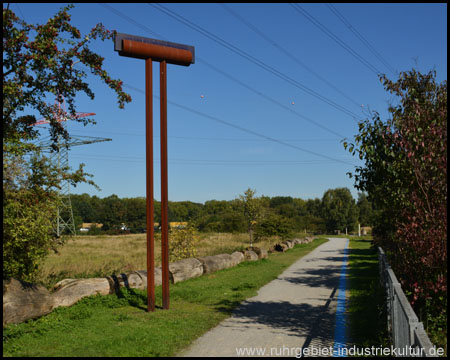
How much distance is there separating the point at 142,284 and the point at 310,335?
585cm

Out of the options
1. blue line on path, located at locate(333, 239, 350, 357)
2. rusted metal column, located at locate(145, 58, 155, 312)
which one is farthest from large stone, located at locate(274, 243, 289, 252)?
rusted metal column, located at locate(145, 58, 155, 312)

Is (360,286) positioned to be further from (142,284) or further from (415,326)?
(415,326)

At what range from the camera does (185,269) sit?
46.6ft

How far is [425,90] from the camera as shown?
279 inches

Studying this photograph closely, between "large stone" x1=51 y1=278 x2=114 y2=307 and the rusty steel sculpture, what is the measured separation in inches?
69.6

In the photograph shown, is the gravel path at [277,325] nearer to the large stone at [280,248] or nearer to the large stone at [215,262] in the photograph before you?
the large stone at [215,262]

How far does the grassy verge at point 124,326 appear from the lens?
21.3ft

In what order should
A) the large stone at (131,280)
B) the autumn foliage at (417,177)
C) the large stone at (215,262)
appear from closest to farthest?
the autumn foliage at (417,177) < the large stone at (131,280) < the large stone at (215,262)

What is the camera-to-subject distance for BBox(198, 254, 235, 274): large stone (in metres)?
15.9

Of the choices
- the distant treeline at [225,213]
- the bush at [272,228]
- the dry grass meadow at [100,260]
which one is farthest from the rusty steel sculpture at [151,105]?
the distant treeline at [225,213]

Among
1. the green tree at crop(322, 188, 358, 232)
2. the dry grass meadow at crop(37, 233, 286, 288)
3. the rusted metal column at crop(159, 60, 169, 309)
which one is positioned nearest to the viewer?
the rusted metal column at crop(159, 60, 169, 309)

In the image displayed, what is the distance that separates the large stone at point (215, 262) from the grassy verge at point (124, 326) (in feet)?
12.1

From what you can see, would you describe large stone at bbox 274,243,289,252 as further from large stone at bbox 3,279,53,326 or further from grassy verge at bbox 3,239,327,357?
large stone at bbox 3,279,53,326

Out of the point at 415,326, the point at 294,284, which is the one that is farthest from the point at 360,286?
the point at 415,326
